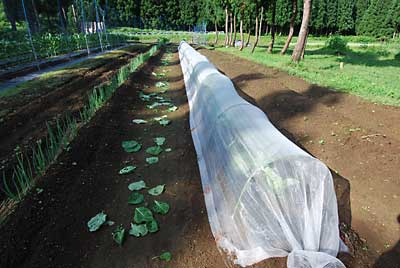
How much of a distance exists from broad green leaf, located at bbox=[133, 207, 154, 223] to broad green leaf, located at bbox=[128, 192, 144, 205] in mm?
204

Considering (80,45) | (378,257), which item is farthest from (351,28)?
(378,257)

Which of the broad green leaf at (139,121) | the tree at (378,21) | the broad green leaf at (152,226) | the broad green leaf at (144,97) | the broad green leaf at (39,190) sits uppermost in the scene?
the tree at (378,21)

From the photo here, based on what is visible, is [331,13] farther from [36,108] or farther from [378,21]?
[36,108]

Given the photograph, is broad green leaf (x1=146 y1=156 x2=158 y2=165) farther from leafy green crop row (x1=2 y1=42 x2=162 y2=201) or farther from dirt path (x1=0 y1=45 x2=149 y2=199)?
dirt path (x1=0 y1=45 x2=149 y2=199)

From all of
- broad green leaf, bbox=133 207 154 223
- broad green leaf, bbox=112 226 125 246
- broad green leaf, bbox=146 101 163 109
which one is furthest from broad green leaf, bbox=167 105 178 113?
broad green leaf, bbox=112 226 125 246

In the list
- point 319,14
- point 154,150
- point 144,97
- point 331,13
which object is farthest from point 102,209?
point 331,13

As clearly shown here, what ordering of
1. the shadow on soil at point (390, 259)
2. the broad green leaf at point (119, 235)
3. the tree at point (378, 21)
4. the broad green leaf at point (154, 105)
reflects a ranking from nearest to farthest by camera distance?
the shadow on soil at point (390, 259), the broad green leaf at point (119, 235), the broad green leaf at point (154, 105), the tree at point (378, 21)

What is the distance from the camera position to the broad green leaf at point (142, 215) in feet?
9.00

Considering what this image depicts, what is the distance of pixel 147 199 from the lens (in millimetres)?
3141

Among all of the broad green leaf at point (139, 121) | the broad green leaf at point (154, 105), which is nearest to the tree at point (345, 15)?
the broad green leaf at point (154, 105)

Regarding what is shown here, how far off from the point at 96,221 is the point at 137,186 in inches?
29.3

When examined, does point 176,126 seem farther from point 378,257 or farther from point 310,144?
point 378,257

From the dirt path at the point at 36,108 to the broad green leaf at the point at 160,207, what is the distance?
7.97ft

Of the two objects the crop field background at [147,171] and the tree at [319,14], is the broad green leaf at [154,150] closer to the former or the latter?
the crop field background at [147,171]
